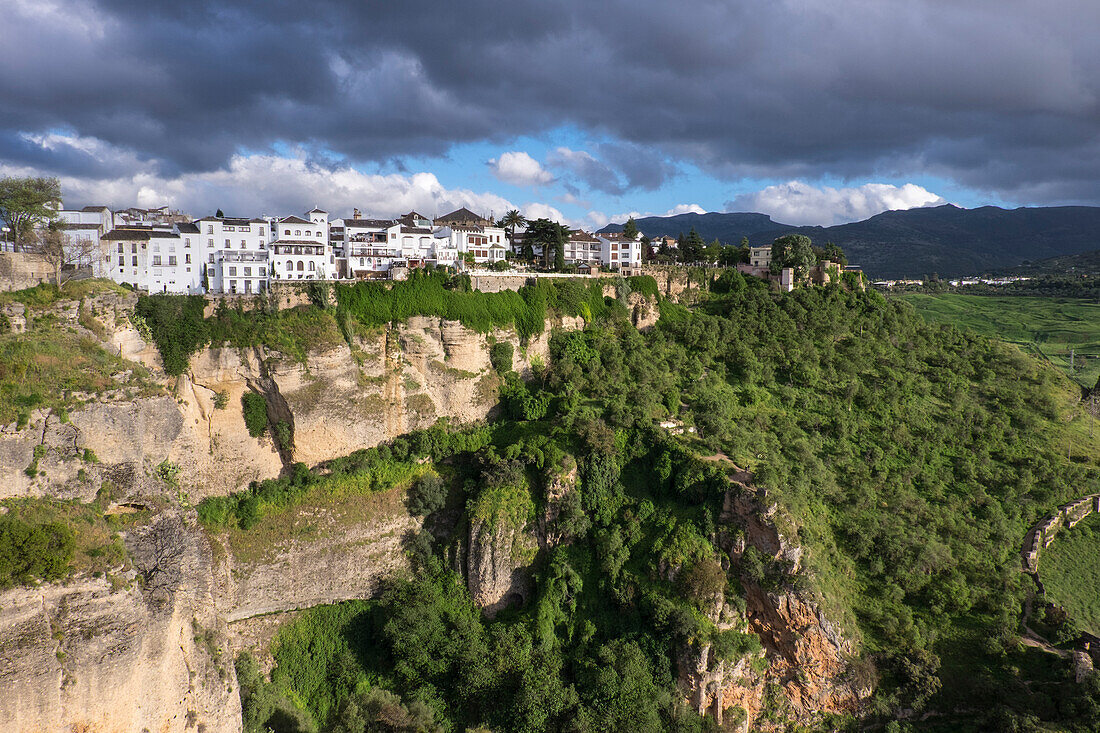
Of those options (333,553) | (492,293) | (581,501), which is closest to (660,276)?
(492,293)

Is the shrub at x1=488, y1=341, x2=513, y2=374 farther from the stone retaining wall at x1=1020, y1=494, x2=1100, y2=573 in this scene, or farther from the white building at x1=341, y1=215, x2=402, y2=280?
the stone retaining wall at x1=1020, y1=494, x2=1100, y2=573

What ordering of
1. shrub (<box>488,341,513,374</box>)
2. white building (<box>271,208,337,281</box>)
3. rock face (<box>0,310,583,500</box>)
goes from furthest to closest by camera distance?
white building (<box>271,208,337,281</box>) < shrub (<box>488,341,513,374</box>) < rock face (<box>0,310,583,500</box>)

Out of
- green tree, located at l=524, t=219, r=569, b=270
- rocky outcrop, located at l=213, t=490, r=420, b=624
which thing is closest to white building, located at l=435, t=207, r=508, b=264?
green tree, located at l=524, t=219, r=569, b=270

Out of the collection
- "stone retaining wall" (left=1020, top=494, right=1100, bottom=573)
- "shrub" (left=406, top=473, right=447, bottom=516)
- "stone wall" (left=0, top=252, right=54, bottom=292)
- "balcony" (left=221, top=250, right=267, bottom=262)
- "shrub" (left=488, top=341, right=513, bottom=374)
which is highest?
"balcony" (left=221, top=250, right=267, bottom=262)

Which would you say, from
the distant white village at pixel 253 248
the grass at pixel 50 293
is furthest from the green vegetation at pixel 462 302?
the grass at pixel 50 293

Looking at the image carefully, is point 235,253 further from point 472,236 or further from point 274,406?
point 472,236

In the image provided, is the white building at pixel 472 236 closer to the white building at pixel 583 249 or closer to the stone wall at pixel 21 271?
the white building at pixel 583 249
